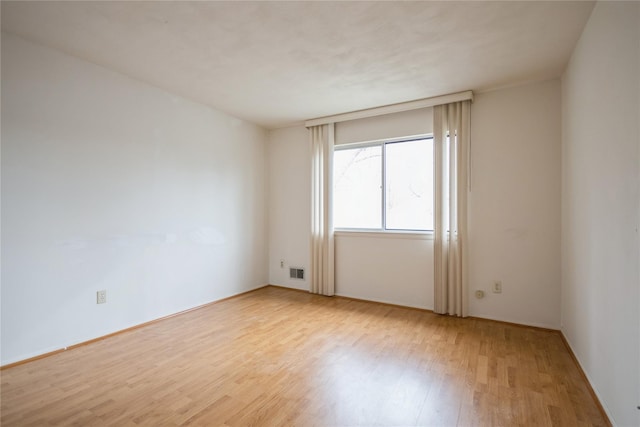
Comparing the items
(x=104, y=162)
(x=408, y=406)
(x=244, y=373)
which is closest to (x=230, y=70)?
(x=104, y=162)

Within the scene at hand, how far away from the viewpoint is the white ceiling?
2.16 metres

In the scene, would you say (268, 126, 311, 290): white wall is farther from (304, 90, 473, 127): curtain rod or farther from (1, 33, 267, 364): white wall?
(1, 33, 267, 364): white wall

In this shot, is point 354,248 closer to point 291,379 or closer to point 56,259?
Answer: point 291,379

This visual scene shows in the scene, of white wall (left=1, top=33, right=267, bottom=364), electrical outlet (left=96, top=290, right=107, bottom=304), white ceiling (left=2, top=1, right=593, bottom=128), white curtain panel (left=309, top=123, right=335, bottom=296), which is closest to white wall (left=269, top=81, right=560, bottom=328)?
white ceiling (left=2, top=1, right=593, bottom=128)

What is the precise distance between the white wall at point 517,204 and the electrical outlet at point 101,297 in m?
3.96

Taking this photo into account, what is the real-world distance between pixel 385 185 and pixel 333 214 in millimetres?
904

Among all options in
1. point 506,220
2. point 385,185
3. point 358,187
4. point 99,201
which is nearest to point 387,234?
point 385,185

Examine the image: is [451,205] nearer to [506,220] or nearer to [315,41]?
[506,220]

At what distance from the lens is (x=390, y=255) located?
13.9 ft

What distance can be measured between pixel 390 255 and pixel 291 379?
2365 mm

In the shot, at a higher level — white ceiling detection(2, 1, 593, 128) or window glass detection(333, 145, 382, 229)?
white ceiling detection(2, 1, 593, 128)

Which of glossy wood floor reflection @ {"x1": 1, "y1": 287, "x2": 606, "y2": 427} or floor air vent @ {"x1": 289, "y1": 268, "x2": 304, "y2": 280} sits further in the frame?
floor air vent @ {"x1": 289, "y1": 268, "x2": 304, "y2": 280}

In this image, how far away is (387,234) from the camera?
4234mm

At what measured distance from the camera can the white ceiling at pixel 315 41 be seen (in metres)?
2.16
